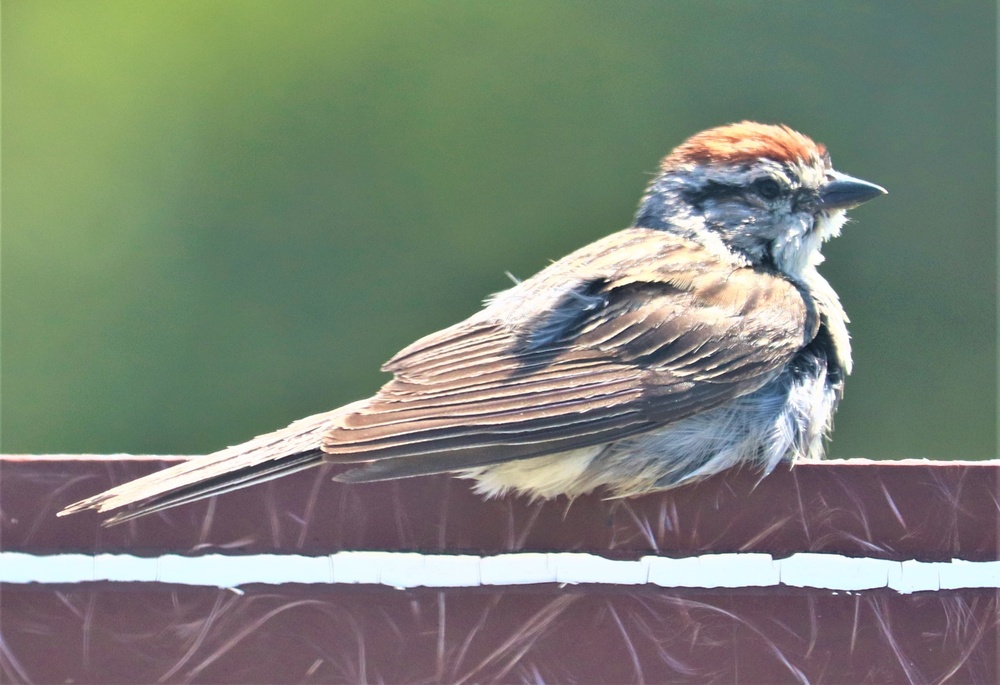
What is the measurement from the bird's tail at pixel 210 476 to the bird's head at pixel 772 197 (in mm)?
1438

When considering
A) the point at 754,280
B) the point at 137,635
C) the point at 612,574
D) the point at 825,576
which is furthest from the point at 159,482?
the point at 754,280

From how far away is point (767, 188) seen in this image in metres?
3.00

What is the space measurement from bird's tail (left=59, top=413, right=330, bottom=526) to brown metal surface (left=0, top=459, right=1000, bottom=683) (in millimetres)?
23

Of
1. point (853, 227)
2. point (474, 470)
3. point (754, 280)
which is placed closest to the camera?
point (474, 470)

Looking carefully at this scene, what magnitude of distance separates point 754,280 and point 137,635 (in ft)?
5.38

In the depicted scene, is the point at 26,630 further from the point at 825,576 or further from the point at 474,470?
the point at 825,576

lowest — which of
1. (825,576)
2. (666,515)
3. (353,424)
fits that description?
(825,576)

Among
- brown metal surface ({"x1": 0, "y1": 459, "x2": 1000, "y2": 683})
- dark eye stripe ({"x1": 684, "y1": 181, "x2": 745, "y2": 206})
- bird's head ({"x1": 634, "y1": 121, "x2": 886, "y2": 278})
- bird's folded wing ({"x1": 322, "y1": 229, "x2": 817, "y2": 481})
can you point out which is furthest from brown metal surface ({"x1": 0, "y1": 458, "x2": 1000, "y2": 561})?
dark eye stripe ({"x1": 684, "y1": 181, "x2": 745, "y2": 206})

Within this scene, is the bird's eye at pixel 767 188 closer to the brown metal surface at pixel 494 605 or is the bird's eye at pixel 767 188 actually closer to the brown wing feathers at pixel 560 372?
the brown wing feathers at pixel 560 372

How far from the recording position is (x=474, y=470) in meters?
1.99

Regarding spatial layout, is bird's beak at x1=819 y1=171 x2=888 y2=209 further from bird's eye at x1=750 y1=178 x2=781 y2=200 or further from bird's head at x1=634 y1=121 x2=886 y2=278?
bird's eye at x1=750 y1=178 x2=781 y2=200

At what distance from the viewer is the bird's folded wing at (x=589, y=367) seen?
203 centimetres

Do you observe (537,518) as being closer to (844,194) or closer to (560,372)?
(560,372)

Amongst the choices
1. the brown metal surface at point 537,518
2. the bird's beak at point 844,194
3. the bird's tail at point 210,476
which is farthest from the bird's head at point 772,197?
the bird's tail at point 210,476
